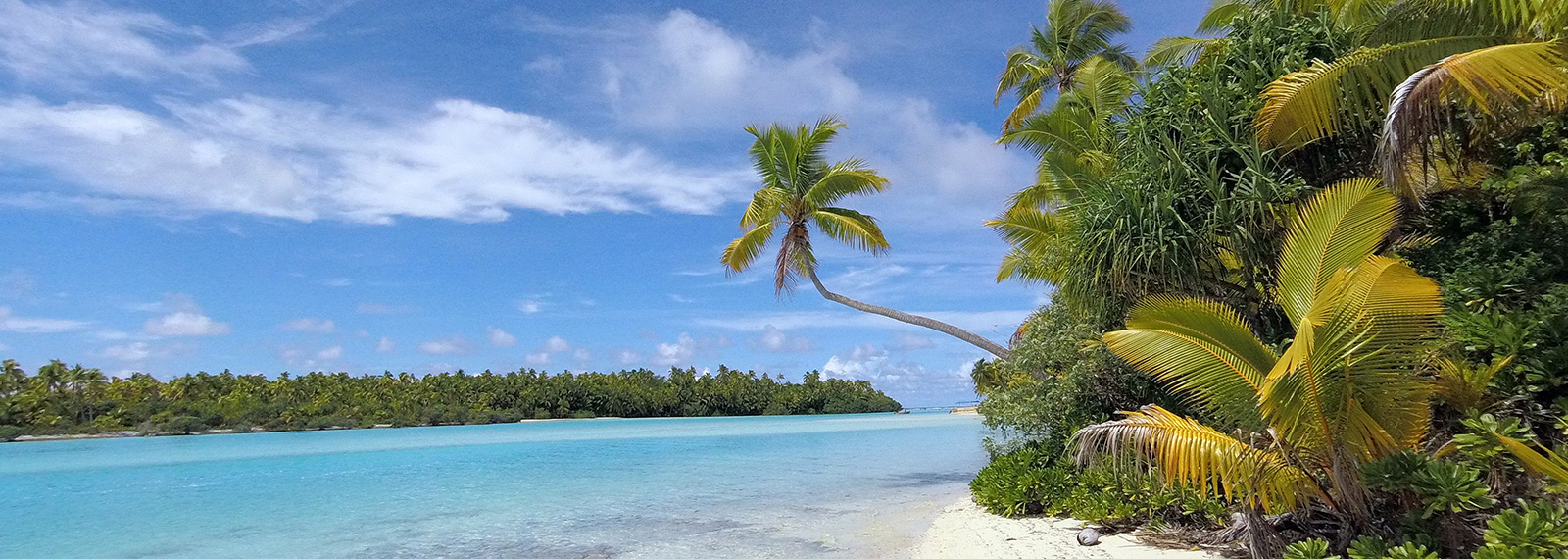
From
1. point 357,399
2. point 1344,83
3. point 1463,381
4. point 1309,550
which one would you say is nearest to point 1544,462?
point 1309,550

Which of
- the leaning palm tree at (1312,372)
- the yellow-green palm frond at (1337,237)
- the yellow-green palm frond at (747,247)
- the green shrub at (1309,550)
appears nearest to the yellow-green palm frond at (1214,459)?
the leaning palm tree at (1312,372)

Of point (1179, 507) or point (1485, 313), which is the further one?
point (1179, 507)

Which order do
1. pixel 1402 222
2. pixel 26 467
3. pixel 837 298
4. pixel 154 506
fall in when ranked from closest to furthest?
pixel 1402 222 → pixel 154 506 → pixel 837 298 → pixel 26 467

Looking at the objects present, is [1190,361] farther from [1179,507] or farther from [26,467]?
[26,467]

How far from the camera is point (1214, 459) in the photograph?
188 inches

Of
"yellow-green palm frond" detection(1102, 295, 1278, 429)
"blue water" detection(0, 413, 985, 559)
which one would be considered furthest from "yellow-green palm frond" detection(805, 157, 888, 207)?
"yellow-green palm frond" detection(1102, 295, 1278, 429)

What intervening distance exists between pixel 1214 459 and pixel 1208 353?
0.66 metres

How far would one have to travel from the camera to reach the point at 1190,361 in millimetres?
4969

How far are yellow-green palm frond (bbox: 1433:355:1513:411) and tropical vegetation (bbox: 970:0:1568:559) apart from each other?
20 mm

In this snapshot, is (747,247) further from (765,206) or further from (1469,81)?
(1469,81)

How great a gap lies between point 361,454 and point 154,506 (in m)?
13.7

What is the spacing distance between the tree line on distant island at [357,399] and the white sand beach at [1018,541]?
2120 inches

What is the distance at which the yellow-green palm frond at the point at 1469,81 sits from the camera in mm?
4621

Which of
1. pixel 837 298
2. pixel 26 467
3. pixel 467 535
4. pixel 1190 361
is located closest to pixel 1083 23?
pixel 837 298
